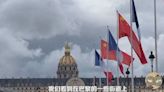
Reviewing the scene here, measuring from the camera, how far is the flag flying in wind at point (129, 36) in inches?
1960

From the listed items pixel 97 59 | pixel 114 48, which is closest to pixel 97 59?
pixel 97 59

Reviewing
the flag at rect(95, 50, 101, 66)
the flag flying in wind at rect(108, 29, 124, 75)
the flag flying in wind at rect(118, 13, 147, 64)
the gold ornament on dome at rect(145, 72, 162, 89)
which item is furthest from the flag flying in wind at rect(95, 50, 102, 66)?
the gold ornament on dome at rect(145, 72, 162, 89)

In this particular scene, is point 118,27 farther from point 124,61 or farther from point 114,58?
point 114,58

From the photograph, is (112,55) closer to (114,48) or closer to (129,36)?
(114,48)

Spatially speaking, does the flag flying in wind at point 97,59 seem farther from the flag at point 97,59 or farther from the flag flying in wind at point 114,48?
the flag flying in wind at point 114,48

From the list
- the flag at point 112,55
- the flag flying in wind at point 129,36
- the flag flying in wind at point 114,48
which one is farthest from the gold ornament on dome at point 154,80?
the flag flying in wind at point 114,48

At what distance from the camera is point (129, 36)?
174 ft

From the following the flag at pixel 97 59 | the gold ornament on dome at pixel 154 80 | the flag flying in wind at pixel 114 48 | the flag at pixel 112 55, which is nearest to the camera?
the gold ornament on dome at pixel 154 80

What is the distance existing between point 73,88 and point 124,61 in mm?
32059

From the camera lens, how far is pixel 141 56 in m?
49.7

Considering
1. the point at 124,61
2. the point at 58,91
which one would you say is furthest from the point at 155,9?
the point at 58,91

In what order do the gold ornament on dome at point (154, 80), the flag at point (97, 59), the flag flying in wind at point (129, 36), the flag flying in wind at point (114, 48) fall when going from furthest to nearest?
the flag at point (97, 59) < the flag flying in wind at point (114, 48) < the flag flying in wind at point (129, 36) < the gold ornament on dome at point (154, 80)

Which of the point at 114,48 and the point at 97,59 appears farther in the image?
the point at 97,59

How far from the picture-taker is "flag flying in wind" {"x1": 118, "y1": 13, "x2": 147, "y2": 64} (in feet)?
163
